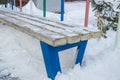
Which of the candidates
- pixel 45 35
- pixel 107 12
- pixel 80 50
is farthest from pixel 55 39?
pixel 107 12

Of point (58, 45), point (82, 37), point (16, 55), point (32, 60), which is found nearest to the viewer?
point (58, 45)

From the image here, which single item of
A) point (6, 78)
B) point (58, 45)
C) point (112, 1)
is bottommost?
point (6, 78)

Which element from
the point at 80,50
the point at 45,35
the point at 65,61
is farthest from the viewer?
the point at 65,61

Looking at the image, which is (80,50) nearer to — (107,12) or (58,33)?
(58,33)

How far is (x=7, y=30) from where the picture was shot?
446 centimetres

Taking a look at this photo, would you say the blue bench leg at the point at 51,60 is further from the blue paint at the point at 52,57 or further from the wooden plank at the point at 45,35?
the wooden plank at the point at 45,35

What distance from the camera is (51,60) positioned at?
2412 mm

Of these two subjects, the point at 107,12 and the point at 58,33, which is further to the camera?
the point at 107,12

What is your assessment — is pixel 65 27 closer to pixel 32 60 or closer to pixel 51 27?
pixel 51 27

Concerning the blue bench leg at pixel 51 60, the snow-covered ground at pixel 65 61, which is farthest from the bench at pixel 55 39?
the snow-covered ground at pixel 65 61

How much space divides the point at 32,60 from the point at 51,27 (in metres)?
0.56

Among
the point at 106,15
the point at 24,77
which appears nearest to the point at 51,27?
the point at 24,77

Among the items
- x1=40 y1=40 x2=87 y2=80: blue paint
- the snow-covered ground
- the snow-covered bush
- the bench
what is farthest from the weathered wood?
the snow-covered bush

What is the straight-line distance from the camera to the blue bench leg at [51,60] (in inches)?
93.9
